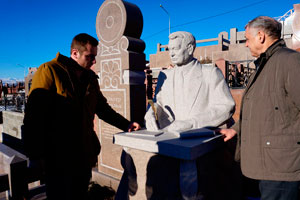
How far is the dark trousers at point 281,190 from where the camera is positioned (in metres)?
1.45

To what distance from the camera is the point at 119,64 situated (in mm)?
3828

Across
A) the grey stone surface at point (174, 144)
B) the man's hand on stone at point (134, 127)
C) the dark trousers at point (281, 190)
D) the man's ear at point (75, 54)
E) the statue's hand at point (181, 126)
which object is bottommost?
the dark trousers at point (281, 190)

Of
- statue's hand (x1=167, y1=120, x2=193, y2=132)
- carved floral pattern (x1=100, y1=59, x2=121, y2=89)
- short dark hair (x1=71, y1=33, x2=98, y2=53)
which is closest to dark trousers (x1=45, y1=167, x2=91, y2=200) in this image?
statue's hand (x1=167, y1=120, x2=193, y2=132)

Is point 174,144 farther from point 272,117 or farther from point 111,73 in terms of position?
point 111,73

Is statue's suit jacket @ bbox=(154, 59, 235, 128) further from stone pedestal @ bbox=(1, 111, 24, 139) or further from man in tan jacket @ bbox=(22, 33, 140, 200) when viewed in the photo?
stone pedestal @ bbox=(1, 111, 24, 139)

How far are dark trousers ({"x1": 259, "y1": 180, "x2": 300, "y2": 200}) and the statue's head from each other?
140 centimetres

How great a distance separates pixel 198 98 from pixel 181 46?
1.93 ft

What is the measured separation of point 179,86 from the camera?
2.36 metres

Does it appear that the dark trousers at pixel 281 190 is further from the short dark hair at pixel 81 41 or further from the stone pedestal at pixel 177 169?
the short dark hair at pixel 81 41

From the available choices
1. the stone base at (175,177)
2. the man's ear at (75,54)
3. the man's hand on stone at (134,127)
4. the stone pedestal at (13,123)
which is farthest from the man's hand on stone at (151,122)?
the stone pedestal at (13,123)

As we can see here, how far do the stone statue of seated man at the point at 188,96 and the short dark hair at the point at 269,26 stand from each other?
27.4 inches

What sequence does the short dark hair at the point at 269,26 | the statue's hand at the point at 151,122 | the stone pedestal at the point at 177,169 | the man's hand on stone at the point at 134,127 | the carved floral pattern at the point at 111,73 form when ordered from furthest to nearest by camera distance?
1. the carved floral pattern at the point at 111,73
2. the man's hand on stone at the point at 134,127
3. the statue's hand at the point at 151,122
4. the stone pedestal at the point at 177,169
5. the short dark hair at the point at 269,26

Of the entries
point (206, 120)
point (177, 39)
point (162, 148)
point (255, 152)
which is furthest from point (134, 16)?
point (255, 152)

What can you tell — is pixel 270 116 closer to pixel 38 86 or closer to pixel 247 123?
pixel 247 123
